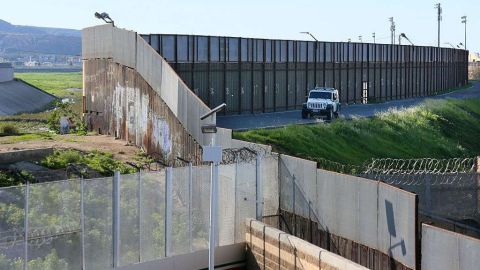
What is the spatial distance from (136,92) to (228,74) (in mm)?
9357

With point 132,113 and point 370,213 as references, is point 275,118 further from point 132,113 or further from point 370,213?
point 370,213

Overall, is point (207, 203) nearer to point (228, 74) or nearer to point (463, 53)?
point (228, 74)

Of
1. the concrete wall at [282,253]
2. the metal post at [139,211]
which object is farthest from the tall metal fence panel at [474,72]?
the metal post at [139,211]

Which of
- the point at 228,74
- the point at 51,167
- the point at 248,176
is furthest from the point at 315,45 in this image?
the point at 248,176

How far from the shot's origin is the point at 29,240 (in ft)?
50.9

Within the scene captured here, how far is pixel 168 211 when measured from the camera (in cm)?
1769

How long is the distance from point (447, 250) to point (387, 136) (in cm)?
2747

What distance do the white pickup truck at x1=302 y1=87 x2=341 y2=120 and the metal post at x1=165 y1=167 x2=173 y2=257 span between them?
24.8m

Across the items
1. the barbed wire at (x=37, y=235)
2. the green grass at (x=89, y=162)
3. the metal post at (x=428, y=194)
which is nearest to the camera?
the barbed wire at (x=37, y=235)

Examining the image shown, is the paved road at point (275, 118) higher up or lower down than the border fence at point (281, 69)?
lower down

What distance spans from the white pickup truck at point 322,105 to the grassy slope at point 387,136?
5.80 ft

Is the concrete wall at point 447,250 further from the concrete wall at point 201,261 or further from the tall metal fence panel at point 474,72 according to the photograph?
the tall metal fence panel at point 474,72

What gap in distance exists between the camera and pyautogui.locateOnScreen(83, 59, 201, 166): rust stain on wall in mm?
28781

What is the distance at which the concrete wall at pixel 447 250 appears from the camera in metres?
12.8
